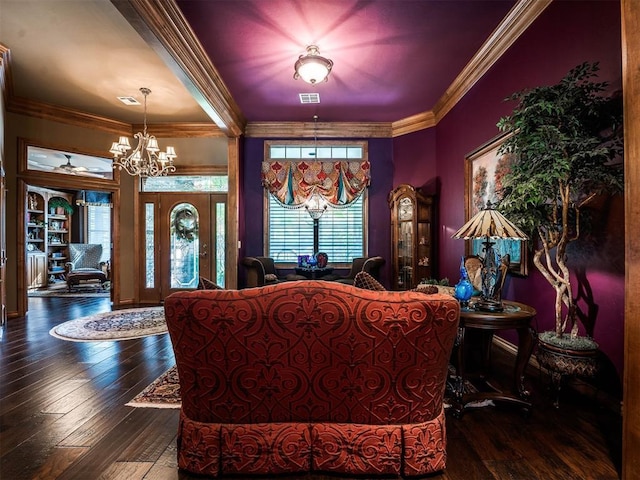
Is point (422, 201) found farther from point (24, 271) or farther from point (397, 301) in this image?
point (24, 271)

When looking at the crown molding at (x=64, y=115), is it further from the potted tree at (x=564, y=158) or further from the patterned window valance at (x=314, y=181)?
the potted tree at (x=564, y=158)

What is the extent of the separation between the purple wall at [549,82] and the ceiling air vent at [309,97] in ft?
6.68

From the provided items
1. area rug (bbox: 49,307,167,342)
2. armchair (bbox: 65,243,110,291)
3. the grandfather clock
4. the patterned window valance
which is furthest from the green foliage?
armchair (bbox: 65,243,110,291)

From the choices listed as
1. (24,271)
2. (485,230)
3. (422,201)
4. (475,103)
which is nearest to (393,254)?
(422,201)

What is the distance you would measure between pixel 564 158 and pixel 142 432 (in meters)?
3.11

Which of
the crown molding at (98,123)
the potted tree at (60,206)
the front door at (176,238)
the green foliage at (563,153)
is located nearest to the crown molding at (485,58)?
the green foliage at (563,153)

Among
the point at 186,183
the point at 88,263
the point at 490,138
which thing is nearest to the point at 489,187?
the point at 490,138

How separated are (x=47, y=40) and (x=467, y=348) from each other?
17.7 ft

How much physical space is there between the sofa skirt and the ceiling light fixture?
3.24 meters

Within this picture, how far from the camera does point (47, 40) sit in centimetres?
341

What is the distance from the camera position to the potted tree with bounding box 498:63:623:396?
191 centimetres

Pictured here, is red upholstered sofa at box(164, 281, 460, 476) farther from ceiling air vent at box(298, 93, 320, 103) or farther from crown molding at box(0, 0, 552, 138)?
ceiling air vent at box(298, 93, 320, 103)

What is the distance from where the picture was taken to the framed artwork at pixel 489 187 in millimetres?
3082

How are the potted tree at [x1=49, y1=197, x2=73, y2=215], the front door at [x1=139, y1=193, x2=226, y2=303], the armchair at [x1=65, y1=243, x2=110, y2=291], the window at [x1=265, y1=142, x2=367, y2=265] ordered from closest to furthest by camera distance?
the window at [x1=265, y1=142, x2=367, y2=265] → the front door at [x1=139, y1=193, x2=226, y2=303] → the armchair at [x1=65, y1=243, x2=110, y2=291] → the potted tree at [x1=49, y1=197, x2=73, y2=215]
